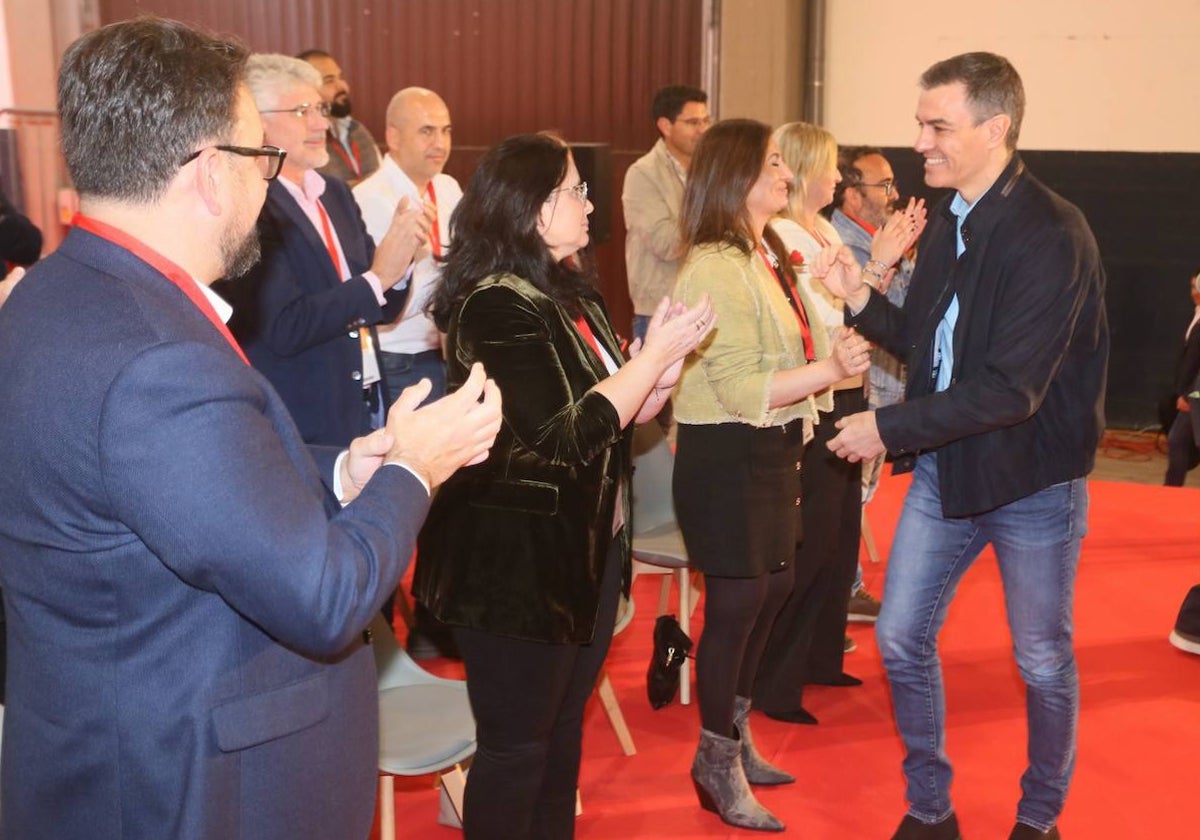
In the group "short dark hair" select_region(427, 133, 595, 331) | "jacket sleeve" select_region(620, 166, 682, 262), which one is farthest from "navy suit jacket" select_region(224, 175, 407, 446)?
"jacket sleeve" select_region(620, 166, 682, 262)

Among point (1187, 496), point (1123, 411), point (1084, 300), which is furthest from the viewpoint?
point (1123, 411)

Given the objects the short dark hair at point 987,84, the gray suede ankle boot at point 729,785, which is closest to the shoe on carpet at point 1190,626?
the gray suede ankle boot at point 729,785

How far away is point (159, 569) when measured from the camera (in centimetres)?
130

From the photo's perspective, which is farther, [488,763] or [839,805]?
[839,805]

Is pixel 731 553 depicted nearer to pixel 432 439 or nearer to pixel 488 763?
pixel 488 763

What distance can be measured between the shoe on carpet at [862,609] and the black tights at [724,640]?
1554mm

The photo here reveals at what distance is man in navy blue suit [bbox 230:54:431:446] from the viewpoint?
3.00 metres

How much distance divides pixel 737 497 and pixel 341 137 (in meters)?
3.54

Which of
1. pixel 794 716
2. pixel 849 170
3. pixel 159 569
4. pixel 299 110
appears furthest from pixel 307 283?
pixel 849 170

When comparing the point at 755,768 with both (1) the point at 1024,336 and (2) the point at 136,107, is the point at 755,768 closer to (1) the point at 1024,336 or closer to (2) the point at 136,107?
(1) the point at 1024,336

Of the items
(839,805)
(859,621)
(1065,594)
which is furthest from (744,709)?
(859,621)

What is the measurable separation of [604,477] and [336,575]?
1.04 m

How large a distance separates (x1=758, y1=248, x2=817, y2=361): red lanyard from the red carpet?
3.76ft

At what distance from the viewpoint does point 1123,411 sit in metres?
8.05
